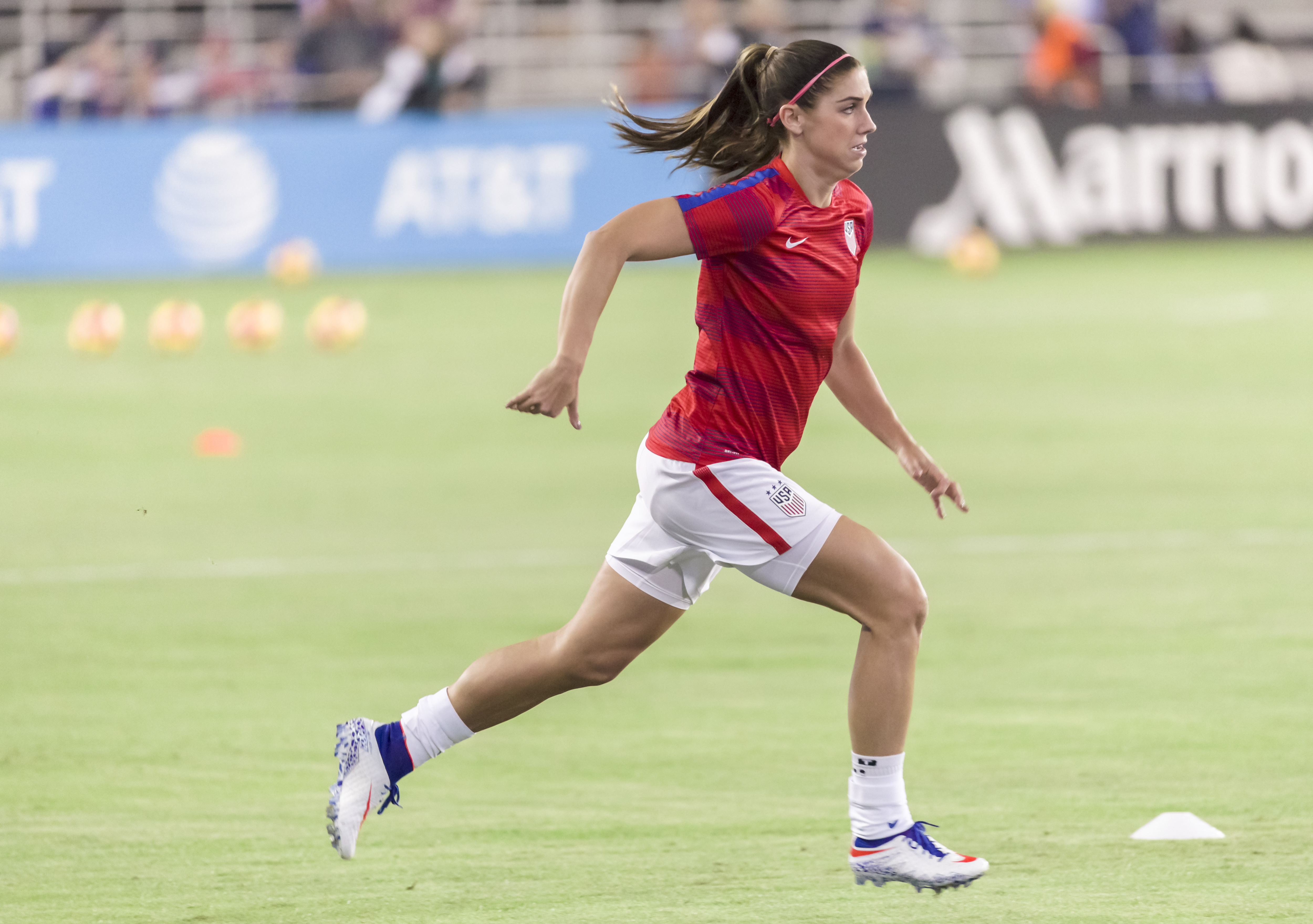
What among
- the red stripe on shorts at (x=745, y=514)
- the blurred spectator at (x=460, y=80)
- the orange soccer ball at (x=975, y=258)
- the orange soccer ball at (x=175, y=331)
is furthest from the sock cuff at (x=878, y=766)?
the blurred spectator at (x=460, y=80)

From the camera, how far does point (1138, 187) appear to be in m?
25.8

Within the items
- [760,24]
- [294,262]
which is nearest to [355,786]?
[294,262]

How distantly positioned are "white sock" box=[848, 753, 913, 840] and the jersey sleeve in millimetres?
1392

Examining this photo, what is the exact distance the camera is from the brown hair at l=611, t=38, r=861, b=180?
18.7ft

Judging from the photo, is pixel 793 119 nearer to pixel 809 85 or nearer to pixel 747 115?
pixel 809 85

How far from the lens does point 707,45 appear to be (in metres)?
27.6

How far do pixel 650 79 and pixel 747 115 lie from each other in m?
22.5

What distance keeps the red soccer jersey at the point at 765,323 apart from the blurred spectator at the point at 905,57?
71.4ft

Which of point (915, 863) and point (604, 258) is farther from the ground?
point (604, 258)

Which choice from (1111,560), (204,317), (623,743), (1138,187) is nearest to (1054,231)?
(1138,187)

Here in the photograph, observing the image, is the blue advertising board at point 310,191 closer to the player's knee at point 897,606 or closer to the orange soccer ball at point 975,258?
the orange soccer ball at point 975,258

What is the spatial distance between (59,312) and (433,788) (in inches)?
644

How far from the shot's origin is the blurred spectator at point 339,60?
27875 mm

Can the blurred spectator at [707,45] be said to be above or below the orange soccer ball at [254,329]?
above
